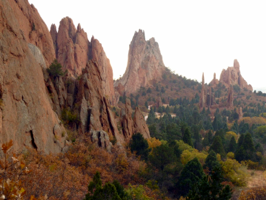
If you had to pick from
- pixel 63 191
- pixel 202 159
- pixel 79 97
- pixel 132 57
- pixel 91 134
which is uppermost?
pixel 132 57

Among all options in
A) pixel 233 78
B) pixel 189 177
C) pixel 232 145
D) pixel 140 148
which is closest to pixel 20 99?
pixel 140 148

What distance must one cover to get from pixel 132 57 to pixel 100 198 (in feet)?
459

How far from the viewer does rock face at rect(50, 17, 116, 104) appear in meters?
66.7

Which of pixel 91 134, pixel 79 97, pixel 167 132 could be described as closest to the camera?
pixel 91 134

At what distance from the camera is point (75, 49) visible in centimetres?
7031

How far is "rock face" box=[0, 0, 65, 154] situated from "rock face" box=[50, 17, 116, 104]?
1635 inches

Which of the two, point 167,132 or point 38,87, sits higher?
point 38,87

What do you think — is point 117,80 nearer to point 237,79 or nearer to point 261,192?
point 237,79

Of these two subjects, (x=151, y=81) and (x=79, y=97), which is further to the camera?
(x=151, y=81)

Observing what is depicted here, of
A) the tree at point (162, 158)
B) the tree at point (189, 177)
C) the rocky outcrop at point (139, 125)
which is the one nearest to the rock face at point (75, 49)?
the rocky outcrop at point (139, 125)

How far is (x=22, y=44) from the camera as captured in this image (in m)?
17.5

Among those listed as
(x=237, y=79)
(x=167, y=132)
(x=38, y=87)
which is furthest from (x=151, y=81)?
(x=38, y=87)

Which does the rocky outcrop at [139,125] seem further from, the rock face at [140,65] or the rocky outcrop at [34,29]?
the rock face at [140,65]

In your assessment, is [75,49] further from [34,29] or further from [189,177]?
[189,177]
